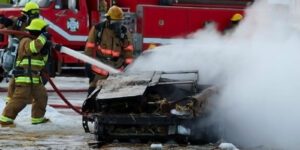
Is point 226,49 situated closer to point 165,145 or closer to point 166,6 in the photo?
point 165,145

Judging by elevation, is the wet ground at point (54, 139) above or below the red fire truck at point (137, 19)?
below

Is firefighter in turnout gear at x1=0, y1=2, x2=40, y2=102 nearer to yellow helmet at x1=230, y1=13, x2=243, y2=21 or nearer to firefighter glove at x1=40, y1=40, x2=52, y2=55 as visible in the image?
firefighter glove at x1=40, y1=40, x2=52, y2=55

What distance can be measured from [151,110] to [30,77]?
92.1 inches

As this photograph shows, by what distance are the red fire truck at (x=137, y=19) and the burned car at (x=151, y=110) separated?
23.5 ft

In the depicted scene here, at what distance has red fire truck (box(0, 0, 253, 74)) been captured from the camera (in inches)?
591

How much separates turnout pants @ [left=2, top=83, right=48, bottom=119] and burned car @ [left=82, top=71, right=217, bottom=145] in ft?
5.26

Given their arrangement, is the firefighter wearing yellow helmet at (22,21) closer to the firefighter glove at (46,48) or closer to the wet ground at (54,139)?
the firefighter glove at (46,48)

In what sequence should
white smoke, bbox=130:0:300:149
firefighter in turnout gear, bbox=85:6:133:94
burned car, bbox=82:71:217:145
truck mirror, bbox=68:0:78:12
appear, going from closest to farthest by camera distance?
1. burned car, bbox=82:71:217:145
2. white smoke, bbox=130:0:300:149
3. firefighter in turnout gear, bbox=85:6:133:94
4. truck mirror, bbox=68:0:78:12

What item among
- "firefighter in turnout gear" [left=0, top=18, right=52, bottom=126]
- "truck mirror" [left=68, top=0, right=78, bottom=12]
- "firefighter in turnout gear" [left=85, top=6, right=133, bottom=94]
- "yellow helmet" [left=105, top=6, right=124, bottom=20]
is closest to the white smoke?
"firefighter in turnout gear" [left=0, top=18, right=52, bottom=126]

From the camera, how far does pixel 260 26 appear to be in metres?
8.30

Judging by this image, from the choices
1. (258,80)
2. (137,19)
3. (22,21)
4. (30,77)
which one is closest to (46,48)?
(30,77)

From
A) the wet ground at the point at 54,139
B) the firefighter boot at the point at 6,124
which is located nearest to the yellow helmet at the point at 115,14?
the wet ground at the point at 54,139

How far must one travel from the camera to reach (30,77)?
9258 mm

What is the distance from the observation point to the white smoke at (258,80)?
7517 millimetres
